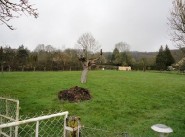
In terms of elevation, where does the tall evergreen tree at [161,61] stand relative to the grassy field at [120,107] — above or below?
above

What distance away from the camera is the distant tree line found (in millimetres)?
54347

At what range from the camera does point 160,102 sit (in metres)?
19.2

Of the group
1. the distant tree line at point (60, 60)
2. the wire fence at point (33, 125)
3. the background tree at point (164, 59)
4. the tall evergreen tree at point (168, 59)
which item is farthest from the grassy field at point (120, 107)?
the tall evergreen tree at point (168, 59)

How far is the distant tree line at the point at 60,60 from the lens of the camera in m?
54.3

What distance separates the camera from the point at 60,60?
66.9 metres

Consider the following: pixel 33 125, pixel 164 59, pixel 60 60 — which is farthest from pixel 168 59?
pixel 33 125

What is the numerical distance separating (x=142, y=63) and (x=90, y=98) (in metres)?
62.2

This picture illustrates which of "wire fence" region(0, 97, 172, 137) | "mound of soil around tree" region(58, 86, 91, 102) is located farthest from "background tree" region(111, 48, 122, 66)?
"wire fence" region(0, 97, 172, 137)

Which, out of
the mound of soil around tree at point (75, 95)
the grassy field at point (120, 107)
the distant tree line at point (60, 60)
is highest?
the distant tree line at point (60, 60)

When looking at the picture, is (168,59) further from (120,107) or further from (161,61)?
(120,107)

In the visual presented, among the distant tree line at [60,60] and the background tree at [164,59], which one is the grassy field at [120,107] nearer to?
the distant tree line at [60,60]

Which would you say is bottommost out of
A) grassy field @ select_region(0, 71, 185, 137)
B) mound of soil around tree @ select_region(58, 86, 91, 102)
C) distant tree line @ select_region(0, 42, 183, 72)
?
grassy field @ select_region(0, 71, 185, 137)

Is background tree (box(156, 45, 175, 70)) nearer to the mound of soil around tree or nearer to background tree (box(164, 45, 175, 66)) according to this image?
background tree (box(164, 45, 175, 66))

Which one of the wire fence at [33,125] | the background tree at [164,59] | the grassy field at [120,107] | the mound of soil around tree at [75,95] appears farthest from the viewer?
the background tree at [164,59]
